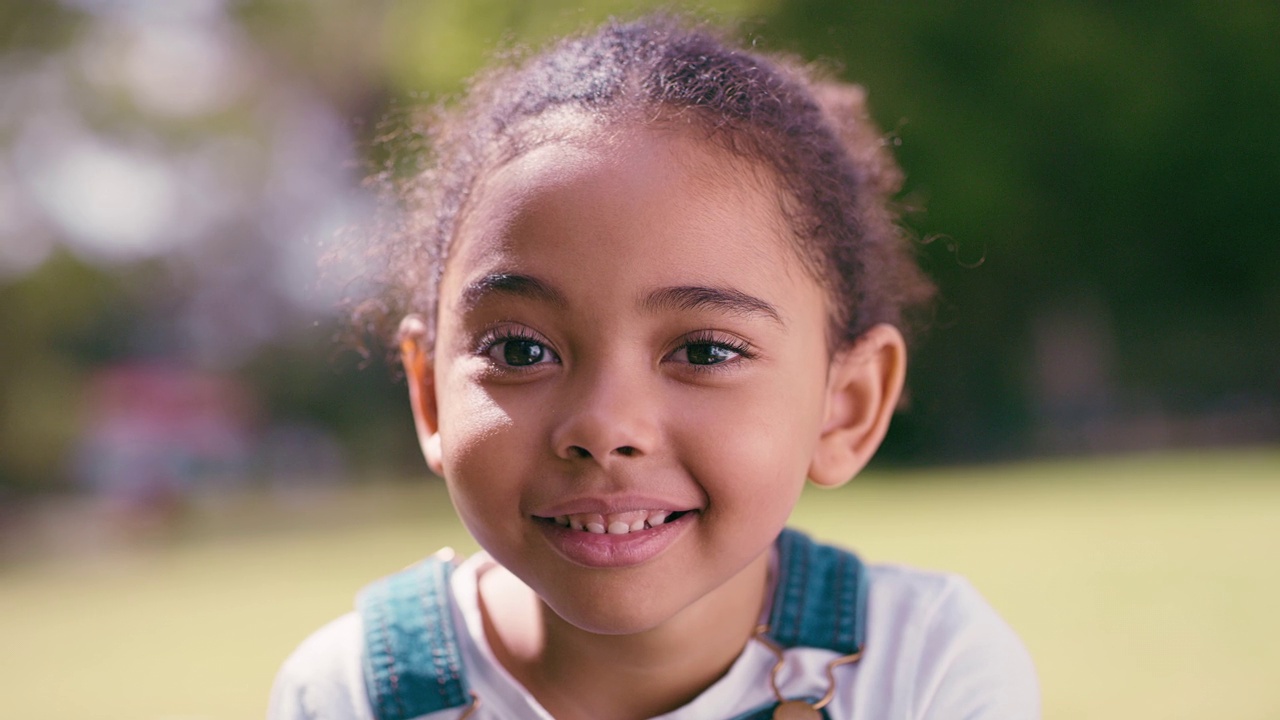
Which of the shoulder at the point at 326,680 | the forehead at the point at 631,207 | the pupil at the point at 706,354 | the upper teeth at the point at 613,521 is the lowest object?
the shoulder at the point at 326,680

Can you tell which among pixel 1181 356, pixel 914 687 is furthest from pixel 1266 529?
pixel 1181 356

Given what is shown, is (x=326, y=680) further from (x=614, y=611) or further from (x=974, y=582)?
(x=974, y=582)

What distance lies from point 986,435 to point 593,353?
648 inches

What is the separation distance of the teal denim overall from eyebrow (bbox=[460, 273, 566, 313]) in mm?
581

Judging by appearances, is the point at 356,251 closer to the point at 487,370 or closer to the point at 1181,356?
the point at 487,370

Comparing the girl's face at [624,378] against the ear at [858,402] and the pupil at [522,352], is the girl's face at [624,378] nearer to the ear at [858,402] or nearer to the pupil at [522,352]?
the pupil at [522,352]

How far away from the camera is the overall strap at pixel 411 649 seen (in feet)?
6.54

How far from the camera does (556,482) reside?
1.66 metres

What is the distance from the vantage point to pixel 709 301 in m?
1.71

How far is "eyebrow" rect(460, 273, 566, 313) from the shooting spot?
5.51 ft

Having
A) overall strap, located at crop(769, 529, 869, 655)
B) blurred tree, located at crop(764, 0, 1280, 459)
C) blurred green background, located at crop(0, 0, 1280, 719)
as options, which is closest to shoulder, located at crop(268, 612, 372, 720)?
overall strap, located at crop(769, 529, 869, 655)

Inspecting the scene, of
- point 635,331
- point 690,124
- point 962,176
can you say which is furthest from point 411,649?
→ point 962,176

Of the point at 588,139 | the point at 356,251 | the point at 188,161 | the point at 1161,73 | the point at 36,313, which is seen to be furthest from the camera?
the point at 188,161

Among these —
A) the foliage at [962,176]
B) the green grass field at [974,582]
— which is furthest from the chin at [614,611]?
the foliage at [962,176]
